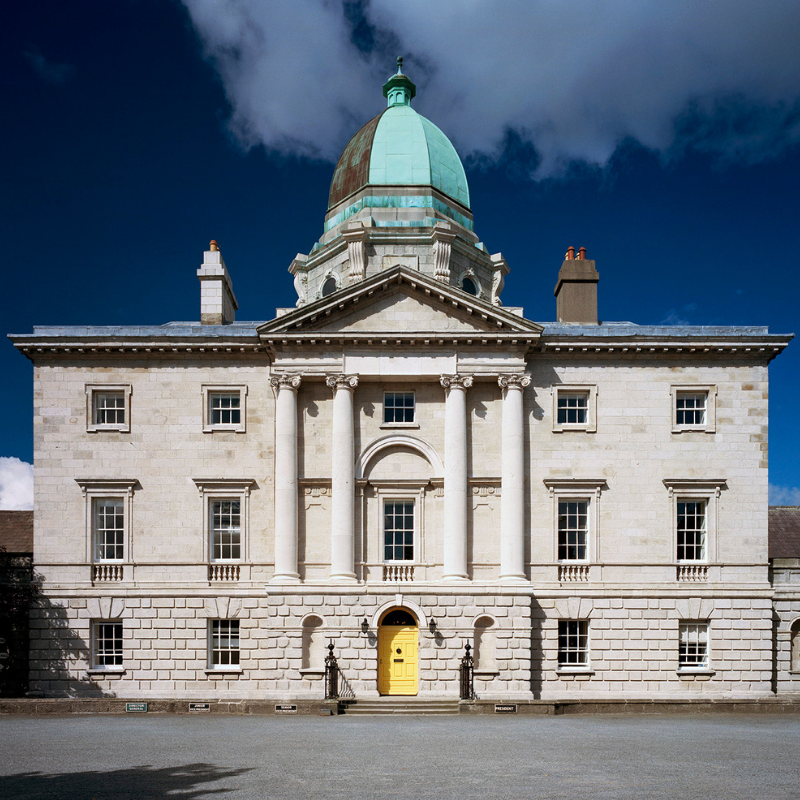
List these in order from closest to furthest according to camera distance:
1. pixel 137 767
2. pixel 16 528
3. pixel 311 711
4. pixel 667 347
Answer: pixel 137 767 < pixel 311 711 < pixel 667 347 < pixel 16 528

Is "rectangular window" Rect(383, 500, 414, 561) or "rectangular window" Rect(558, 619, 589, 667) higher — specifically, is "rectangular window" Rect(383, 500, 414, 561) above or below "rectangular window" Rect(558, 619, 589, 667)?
above

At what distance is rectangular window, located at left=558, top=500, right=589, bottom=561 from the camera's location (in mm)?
28281

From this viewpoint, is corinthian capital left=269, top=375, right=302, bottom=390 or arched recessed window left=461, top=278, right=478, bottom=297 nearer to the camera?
corinthian capital left=269, top=375, right=302, bottom=390

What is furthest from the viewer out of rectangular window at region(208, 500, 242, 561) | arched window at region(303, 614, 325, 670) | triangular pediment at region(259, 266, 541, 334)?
rectangular window at region(208, 500, 242, 561)

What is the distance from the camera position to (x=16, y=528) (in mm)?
32594

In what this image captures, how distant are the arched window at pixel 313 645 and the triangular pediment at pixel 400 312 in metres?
9.90

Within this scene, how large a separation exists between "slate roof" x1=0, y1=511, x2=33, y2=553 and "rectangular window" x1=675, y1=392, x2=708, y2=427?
2486 cm

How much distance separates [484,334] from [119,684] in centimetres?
1720

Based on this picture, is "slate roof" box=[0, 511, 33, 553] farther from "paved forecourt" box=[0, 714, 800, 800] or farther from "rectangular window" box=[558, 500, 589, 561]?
Result: "rectangular window" box=[558, 500, 589, 561]

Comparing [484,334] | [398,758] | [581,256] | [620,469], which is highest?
[581,256]

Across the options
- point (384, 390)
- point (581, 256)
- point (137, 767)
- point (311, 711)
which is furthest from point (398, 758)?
point (581, 256)

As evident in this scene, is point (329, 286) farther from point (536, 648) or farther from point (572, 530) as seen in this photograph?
point (536, 648)

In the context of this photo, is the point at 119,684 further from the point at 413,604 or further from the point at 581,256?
the point at 581,256

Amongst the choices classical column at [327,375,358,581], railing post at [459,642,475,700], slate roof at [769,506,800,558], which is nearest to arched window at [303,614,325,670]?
classical column at [327,375,358,581]
